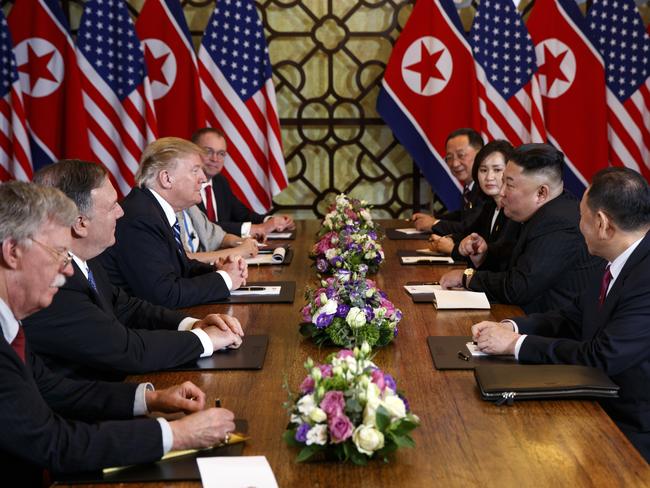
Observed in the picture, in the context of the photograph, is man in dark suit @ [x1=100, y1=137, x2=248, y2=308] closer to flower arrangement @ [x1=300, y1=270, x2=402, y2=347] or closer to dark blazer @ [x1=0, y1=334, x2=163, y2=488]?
flower arrangement @ [x1=300, y1=270, x2=402, y2=347]

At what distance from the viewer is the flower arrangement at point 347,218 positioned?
4.46 m

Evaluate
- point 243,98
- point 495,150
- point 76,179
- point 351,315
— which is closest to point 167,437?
point 351,315

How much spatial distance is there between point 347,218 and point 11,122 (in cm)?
332

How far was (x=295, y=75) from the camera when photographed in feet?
23.2

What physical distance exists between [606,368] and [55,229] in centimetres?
164

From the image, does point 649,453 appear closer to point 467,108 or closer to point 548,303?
point 548,303

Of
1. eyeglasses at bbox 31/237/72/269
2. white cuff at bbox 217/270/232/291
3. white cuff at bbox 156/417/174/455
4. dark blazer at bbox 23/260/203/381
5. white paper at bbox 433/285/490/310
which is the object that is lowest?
white cuff at bbox 217/270/232/291

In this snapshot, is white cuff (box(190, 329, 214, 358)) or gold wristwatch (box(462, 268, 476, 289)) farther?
gold wristwatch (box(462, 268, 476, 289))

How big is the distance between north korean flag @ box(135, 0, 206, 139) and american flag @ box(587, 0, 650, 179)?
3.26 meters

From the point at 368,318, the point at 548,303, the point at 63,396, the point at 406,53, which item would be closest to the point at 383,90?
the point at 406,53

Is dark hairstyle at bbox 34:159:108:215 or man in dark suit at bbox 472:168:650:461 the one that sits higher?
dark hairstyle at bbox 34:159:108:215

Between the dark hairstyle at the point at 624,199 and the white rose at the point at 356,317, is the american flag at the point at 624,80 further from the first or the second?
the white rose at the point at 356,317

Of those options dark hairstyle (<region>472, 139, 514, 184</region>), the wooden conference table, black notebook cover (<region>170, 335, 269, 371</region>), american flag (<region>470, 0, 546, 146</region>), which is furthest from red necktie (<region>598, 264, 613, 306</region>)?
american flag (<region>470, 0, 546, 146</region>)

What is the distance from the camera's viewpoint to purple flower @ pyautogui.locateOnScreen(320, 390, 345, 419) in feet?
5.74
